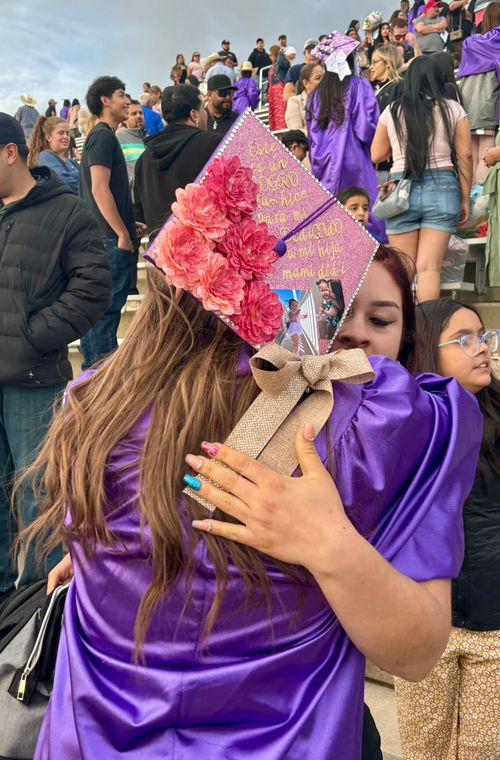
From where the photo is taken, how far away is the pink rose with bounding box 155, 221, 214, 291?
948 millimetres

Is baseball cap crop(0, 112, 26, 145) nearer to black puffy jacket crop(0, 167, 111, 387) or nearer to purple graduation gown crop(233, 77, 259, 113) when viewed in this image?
black puffy jacket crop(0, 167, 111, 387)

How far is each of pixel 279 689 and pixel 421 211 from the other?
11.1 feet

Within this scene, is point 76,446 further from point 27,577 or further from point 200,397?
point 27,577

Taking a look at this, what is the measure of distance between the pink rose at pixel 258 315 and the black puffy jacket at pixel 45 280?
1.97 meters

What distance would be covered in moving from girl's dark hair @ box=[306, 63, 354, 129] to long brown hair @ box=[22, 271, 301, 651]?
13.0ft

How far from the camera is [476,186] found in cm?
440

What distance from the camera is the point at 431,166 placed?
12.5ft

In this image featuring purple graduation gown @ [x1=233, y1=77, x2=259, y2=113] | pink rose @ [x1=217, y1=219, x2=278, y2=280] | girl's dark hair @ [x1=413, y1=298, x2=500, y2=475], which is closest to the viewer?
pink rose @ [x1=217, y1=219, x2=278, y2=280]

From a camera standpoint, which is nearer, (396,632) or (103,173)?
(396,632)

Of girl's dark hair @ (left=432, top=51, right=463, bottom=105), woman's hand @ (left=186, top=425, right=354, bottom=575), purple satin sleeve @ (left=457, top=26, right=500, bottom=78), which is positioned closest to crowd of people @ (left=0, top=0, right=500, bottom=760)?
woman's hand @ (left=186, top=425, right=354, bottom=575)

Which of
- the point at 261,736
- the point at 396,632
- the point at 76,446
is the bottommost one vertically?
the point at 261,736

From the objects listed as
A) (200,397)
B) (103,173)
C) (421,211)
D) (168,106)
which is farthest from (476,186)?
(200,397)

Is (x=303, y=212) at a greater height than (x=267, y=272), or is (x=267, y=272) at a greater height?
(x=303, y=212)

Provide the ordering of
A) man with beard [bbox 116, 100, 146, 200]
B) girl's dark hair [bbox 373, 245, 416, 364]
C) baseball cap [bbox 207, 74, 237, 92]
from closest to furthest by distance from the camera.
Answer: girl's dark hair [bbox 373, 245, 416, 364] < baseball cap [bbox 207, 74, 237, 92] < man with beard [bbox 116, 100, 146, 200]
